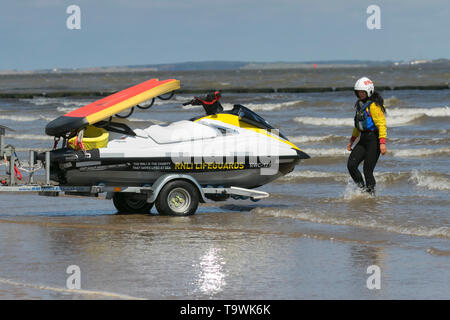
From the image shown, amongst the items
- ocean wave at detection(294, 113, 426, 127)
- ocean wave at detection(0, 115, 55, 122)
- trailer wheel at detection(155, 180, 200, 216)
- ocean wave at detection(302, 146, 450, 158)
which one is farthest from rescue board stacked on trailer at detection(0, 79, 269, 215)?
ocean wave at detection(0, 115, 55, 122)

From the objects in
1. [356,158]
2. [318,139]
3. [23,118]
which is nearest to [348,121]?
[318,139]

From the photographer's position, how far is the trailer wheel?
1120 centimetres

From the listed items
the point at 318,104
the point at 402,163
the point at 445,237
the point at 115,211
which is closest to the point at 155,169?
the point at 115,211

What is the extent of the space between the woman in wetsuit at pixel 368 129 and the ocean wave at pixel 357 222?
1286 millimetres

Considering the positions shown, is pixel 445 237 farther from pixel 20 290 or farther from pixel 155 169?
pixel 20 290

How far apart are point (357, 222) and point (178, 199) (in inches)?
92.8

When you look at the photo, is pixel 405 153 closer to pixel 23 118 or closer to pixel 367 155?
pixel 367 155

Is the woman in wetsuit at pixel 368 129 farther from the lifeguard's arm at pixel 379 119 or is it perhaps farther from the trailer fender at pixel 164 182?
the trailer fender at pixel 164 182

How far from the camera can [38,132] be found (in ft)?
94.7

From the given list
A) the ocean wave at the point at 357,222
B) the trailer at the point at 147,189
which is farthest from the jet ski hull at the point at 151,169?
the ocean wave at the point at 357,222

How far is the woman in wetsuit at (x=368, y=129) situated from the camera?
1226cm

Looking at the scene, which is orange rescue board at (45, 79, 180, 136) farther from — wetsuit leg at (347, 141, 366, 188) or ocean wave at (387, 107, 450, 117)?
ocean wave at (387, 107, 450, 117)

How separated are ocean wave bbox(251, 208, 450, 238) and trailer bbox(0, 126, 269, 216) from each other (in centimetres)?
39

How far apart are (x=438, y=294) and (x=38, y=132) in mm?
23422
